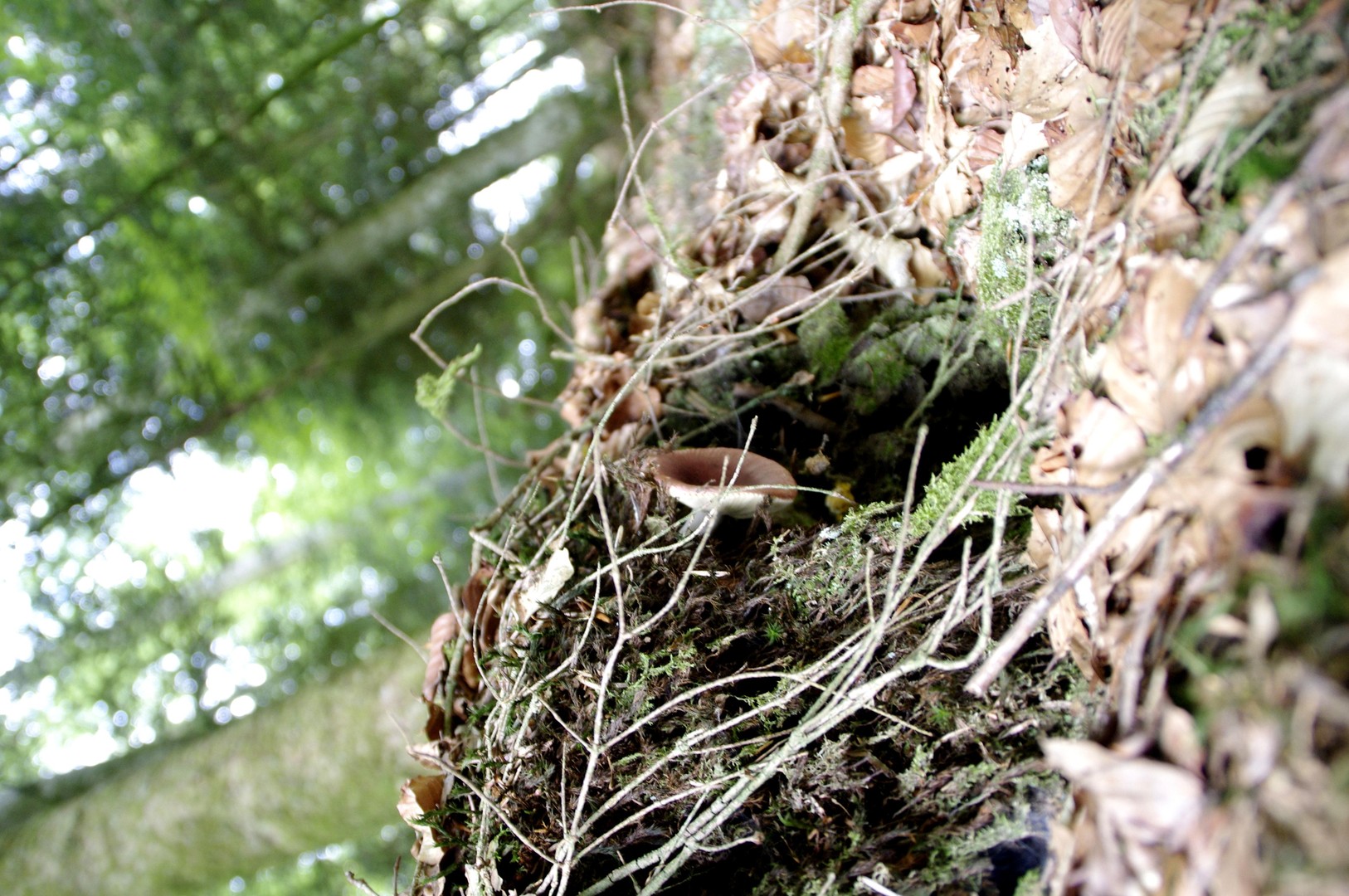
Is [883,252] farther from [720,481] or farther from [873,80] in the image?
[720,481]

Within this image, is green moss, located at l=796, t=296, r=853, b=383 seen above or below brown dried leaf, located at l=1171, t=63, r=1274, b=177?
below

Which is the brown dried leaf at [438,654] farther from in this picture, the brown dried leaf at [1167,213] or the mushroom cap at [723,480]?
the brown dried leaf at [1167,213]

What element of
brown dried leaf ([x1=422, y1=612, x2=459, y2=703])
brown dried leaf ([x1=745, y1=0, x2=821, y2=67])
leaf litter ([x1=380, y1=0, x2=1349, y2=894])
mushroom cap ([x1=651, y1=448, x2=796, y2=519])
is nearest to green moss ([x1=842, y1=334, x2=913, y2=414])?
leaf litter ([x1=380, y1=0, x2=1349, y2=894])

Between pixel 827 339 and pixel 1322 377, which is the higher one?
pixel 1322 377

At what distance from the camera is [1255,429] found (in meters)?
0.59

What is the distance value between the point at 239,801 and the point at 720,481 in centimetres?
176

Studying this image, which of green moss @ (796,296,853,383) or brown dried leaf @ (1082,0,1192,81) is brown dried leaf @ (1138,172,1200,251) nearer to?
brown dried leaf @ (1082,0,1192,81)

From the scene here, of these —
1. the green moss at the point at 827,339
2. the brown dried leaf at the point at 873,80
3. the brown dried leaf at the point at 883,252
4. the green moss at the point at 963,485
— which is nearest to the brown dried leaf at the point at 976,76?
the brown dried leaf at the point at 873,80

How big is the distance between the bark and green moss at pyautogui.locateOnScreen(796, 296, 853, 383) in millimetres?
1224

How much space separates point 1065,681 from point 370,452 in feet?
9.87

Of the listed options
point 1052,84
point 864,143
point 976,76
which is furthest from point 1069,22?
point 864,143

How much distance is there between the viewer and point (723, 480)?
3.39ft

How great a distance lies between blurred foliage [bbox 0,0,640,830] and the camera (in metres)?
2.34

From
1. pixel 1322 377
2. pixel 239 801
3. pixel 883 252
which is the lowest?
pixel 239 801
